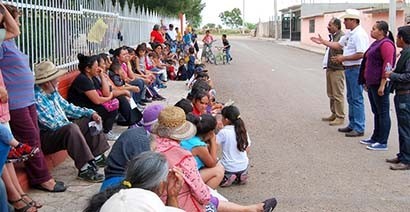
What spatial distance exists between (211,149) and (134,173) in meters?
2.59

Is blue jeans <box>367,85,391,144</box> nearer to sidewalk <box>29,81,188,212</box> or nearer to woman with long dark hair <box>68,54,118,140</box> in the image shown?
woman with long dark hair <box>68,54,118,140</box>

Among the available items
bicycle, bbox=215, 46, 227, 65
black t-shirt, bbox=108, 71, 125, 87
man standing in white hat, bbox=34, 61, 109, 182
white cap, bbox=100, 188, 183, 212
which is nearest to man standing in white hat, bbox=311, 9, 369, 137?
black t-shirt, bbox=108, 71, 125, 87

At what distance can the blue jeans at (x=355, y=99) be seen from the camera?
855cm

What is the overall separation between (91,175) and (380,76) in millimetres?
4192

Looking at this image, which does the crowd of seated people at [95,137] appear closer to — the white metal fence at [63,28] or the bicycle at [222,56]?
the white metal fence at [63,28]

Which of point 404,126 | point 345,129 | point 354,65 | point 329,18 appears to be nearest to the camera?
point 404,126

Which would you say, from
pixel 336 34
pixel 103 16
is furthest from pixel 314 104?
pixel 103 16

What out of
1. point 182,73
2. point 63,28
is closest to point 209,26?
point 182,73

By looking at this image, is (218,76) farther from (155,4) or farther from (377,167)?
(377,167)

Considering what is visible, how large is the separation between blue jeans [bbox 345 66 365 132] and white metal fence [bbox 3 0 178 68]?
438cm

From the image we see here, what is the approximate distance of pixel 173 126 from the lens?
164 inches

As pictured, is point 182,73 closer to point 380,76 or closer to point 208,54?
point 380,76

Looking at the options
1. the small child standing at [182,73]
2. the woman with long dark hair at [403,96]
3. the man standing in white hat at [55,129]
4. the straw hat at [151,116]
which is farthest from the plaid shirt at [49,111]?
the small child standing at [182,73]

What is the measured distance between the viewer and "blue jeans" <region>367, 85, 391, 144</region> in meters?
7.52
